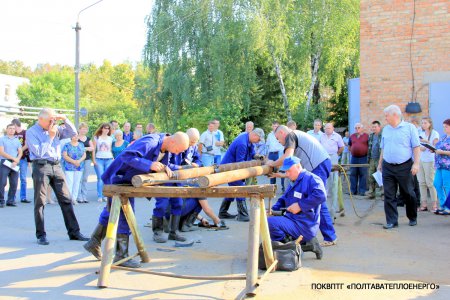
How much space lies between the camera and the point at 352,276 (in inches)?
221

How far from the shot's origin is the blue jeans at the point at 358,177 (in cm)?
1284

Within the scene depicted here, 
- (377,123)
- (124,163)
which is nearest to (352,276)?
(124,163)

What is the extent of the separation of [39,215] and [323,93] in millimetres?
22765

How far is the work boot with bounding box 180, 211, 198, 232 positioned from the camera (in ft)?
27.3

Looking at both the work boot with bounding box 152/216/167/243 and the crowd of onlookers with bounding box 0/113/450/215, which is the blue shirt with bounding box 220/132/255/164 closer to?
the crowd of onlookers with bounding box 0/113/450/215

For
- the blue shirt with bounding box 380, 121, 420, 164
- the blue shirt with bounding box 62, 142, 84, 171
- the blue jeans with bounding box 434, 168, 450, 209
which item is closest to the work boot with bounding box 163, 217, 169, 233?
the blue shirt with bounding box 380, 121, 420, 164

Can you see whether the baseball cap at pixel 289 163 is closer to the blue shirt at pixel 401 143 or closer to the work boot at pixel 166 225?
the work boot at pixel 166 225

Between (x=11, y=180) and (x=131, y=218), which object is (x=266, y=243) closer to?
(x=131, y=218)

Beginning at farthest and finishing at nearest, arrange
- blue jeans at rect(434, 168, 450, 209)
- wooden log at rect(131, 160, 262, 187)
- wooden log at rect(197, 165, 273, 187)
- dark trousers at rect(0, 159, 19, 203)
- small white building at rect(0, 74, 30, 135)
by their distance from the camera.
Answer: small white building at rect(0, 74, 30, 135), dark trousers at rect(0, 159, 19, 203), blue jeans at rect(434, 168, 450, 209), wooden log at rect(131, 160, 262, 187), wooden log at rect(197, 165, 273, 187)

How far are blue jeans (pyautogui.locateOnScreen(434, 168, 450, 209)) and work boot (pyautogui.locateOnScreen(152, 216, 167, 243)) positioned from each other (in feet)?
17.6

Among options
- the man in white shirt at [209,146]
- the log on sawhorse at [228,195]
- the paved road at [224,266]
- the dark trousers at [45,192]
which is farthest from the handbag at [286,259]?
the man in white shirt at [209,146]

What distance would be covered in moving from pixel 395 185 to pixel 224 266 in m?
3.84

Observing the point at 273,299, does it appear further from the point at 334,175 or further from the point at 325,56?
the point at 325,56

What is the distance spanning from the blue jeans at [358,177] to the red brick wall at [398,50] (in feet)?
3.80
